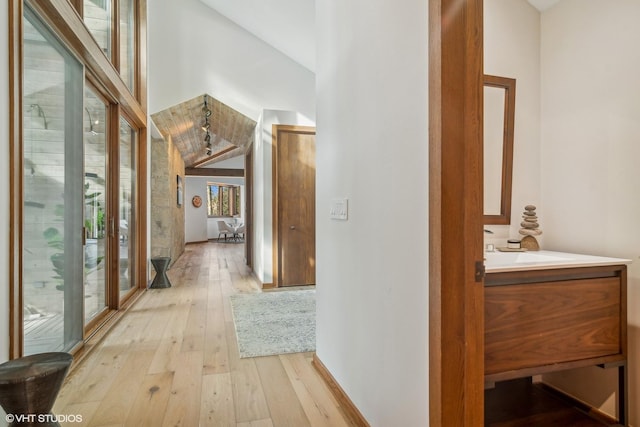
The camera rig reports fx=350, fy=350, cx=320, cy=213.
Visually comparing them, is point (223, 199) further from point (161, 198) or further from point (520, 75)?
point (520, 75)

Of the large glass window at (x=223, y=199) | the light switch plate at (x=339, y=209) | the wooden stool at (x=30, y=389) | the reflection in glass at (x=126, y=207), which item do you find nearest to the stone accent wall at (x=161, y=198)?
the reflection in glass at (x=126, y=207)

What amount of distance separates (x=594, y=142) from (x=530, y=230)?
0.55 meters

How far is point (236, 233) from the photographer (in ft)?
43.7

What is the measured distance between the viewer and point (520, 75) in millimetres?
2082

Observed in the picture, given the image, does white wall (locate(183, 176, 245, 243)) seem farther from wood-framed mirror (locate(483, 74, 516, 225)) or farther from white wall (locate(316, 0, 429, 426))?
wood-framed mirror (locate(483, 74, 516, 225))

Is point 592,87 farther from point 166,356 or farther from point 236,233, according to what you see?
point 236,233

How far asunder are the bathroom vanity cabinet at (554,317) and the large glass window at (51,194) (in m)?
2.17

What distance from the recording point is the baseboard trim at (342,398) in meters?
1.68

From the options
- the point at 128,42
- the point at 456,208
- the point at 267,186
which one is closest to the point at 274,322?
the point at 267,186

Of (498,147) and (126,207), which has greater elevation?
(498,147)

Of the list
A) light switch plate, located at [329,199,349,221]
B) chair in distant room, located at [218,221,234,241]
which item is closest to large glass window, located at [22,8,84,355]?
light switch plate, located at [329,199,349,221]

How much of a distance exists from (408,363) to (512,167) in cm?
138

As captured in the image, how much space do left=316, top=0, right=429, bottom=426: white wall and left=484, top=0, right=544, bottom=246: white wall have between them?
0.85 m

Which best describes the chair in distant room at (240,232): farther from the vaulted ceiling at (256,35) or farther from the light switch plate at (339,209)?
the light switch plate at (339,209)
